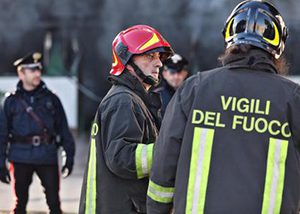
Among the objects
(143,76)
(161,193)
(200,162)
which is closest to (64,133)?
(143,76)

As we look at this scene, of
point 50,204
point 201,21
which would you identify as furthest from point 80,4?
point 50,204

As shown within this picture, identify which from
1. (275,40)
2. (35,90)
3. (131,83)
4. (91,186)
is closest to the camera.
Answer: (275,40)

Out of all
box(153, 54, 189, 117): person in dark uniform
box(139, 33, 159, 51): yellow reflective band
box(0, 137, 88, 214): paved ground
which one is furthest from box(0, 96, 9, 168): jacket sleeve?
box(139, 33, 159, 51): yellow reflective band

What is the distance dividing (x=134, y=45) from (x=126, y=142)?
22.0 inches

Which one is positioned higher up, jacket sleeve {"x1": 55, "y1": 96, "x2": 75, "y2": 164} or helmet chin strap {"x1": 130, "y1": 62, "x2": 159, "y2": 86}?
helmet chin strap {"x1": 130, "y1": 62, "x2": 159, "y2": 86}

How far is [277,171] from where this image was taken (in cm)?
254

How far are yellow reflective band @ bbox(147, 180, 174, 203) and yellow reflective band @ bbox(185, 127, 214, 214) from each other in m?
0.14

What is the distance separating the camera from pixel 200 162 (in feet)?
8.44

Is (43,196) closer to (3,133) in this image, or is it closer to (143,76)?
(3,133)

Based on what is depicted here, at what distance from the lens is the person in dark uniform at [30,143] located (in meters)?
5.69

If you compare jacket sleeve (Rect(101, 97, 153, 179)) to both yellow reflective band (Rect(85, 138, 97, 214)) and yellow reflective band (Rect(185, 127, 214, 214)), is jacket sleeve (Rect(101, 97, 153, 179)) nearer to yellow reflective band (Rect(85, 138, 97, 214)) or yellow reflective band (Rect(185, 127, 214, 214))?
yellow reflective band (Rect(85, 138, 97, 214))

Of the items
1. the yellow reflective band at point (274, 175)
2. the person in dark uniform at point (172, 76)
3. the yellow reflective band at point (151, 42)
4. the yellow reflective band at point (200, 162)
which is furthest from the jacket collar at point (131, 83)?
the person in dark uniform at point (172, 76)

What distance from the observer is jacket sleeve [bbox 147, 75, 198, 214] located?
8.56ft

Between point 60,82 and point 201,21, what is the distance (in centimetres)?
240
